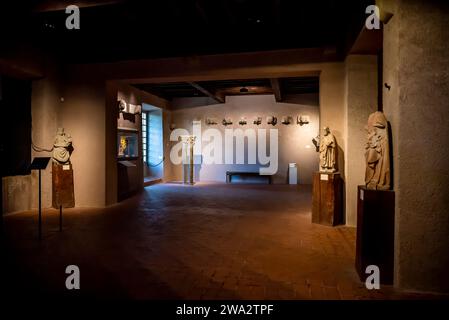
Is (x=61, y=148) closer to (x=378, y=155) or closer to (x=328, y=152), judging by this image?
(x=328, y=152)

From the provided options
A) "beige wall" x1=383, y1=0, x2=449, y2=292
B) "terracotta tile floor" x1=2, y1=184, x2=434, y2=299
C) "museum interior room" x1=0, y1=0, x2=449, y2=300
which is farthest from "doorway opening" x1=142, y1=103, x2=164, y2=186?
"beige wall" x1=383, y1=0, x2=449, y2=292

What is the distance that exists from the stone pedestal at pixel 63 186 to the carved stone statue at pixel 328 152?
18.9 feet

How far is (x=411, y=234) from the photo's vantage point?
295 centimetres

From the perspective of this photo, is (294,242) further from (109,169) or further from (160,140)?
(160,140)

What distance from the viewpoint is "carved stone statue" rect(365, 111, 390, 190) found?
10.2 feet

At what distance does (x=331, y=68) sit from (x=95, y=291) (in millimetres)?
5698

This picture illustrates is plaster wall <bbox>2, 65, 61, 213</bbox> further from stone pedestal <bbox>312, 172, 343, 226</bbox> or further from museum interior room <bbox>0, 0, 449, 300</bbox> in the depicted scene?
stone pedestal <bbox>312, 172, 343, 226</bbox>

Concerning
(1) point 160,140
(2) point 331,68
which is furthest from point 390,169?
(1) point 160,140

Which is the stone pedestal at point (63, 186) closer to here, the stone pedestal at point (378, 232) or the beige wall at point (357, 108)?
the beige wall at point (357, 108)

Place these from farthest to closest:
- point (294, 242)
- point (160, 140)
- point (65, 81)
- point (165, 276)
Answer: point (160, 140)
point (65, 81)
point (294, 242)
point (165, 276)

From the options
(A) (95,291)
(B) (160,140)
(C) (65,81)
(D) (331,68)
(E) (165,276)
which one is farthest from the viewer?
(B) (160,140)

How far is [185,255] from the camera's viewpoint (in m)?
4.02

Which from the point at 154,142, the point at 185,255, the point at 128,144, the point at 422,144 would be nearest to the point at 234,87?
the point at 154,142

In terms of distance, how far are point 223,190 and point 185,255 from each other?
6.27 metres
